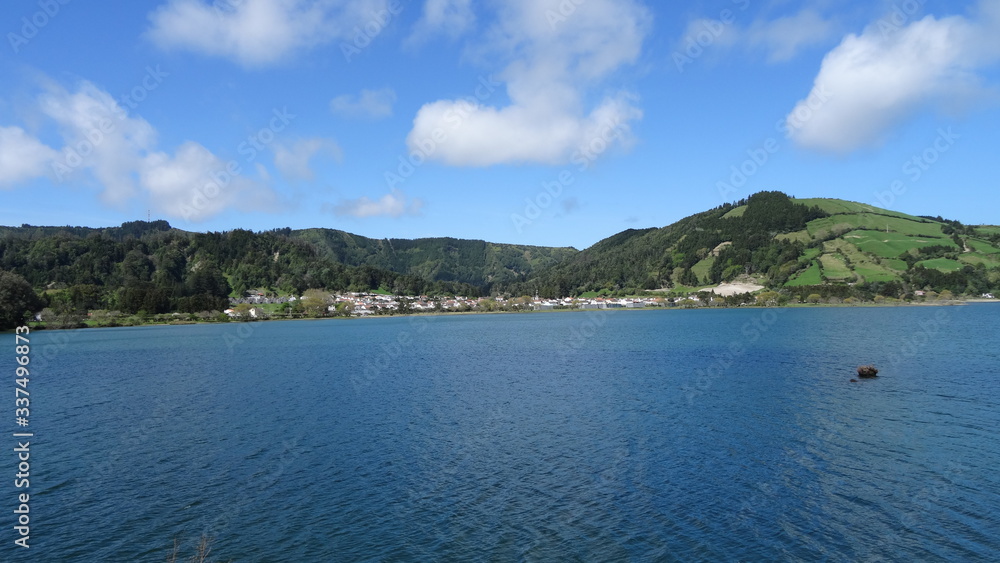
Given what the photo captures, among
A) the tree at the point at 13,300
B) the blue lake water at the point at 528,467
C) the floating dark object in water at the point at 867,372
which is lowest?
the blue lake water at the point at 528,467

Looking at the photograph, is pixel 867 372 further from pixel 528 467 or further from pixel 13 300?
pixel 13 300

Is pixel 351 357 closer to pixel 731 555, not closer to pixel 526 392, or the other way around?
pixel 526 392

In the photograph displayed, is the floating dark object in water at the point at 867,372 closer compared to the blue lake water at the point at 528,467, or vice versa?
the blue lake water at the point at 528,467

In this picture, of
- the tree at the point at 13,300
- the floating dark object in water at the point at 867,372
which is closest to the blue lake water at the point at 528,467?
the floating dark object in water at the point at 867,372

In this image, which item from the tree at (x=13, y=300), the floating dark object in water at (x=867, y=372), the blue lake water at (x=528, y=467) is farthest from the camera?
the tree at (x=13, y=300)

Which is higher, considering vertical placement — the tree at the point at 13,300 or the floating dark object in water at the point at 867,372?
the tree at the point at 13,300

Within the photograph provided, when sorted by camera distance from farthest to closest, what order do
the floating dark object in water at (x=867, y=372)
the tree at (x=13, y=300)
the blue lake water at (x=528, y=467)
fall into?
the tree at (x=13, y=300)
the floating dark object in water at (x=867, y=372)
the blue lake water at (x=528, y=467)

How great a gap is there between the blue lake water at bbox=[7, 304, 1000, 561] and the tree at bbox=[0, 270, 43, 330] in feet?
352

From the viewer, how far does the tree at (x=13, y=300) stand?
129375 millimetres

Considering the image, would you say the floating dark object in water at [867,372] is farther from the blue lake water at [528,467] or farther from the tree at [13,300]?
the tree at [13,300]

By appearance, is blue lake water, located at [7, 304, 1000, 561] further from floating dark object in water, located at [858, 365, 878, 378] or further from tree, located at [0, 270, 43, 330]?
tree, located at [0, 270, 43, 330]

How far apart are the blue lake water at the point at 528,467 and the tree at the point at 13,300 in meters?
107

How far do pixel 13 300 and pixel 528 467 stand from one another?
159 meters

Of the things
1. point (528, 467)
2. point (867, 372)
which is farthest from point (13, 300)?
point (867, 372)
